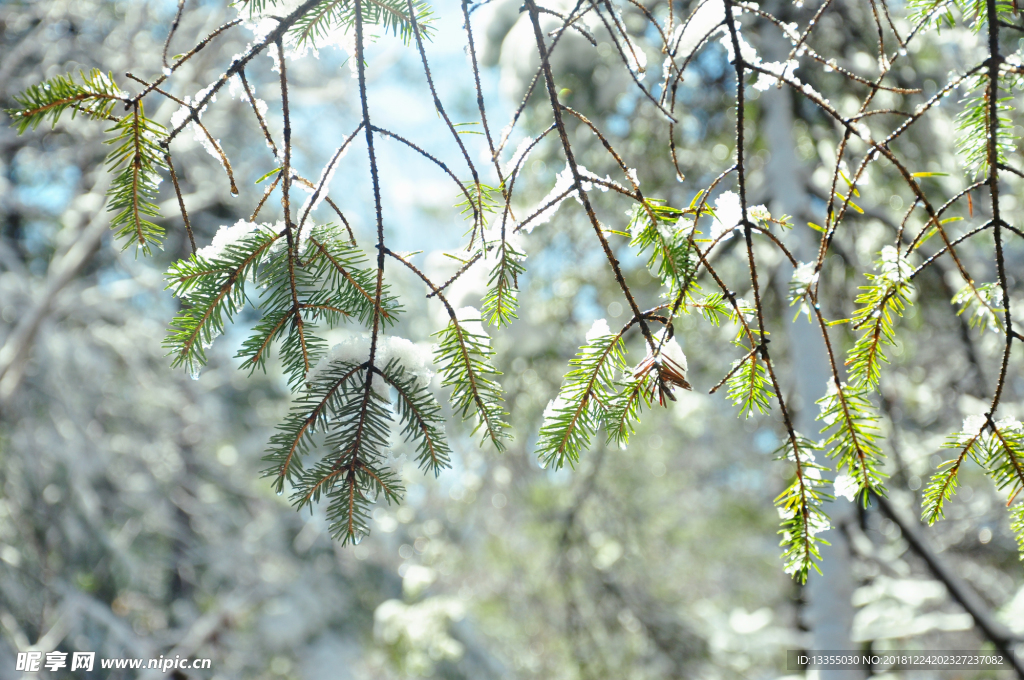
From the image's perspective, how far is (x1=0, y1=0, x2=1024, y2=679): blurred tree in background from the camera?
231 cm

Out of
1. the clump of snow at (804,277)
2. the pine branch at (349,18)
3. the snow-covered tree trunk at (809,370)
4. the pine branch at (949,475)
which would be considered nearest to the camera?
the clump of snow at (804,277)

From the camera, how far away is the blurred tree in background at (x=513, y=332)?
91.0 inches

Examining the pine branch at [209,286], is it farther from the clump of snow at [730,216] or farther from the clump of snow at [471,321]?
the clump of snow at [730,216]

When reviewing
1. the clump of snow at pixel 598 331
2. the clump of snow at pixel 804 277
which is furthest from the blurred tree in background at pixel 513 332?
the clump of snow at pixel 598 331

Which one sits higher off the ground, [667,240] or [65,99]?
[65,99]

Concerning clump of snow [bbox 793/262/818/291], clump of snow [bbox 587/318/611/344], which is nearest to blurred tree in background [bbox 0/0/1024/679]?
clump of snow [bbox 793/262/818/291]

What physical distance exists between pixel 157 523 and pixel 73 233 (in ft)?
9.12

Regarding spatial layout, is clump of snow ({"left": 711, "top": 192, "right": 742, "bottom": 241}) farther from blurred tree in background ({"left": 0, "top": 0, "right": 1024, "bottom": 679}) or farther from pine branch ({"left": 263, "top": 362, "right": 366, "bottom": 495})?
pine branch ({"left": 263, "top": 362, "right": 366, "bottom": 495})

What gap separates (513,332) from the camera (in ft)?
10.0

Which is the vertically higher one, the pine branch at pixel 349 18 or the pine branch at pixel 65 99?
the pine branch at pixel 349 18

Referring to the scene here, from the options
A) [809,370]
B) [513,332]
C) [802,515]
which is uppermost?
[513,332]

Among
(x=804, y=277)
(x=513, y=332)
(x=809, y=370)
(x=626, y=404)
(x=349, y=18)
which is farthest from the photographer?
(x=513, y=332)

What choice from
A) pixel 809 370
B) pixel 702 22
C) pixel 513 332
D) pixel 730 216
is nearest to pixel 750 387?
pixel 730 216

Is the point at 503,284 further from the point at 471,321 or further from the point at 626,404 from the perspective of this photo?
the point at 626,404
